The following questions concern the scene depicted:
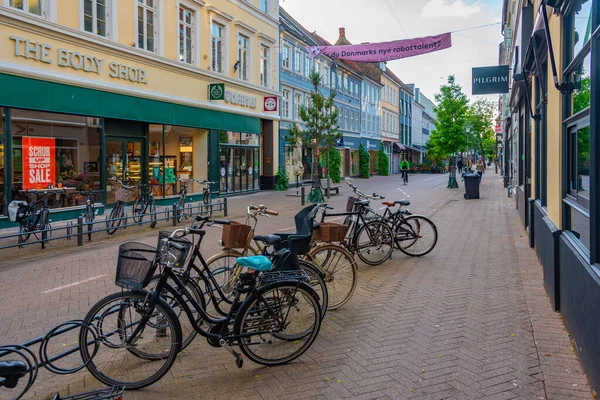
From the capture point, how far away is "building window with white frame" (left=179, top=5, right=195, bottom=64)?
18.9m

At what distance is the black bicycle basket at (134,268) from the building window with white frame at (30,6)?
1136 centimetres

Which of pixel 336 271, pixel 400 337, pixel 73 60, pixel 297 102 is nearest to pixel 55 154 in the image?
pixel 73 60

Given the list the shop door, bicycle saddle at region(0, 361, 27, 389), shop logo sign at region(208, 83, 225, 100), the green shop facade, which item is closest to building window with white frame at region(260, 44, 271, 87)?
the green shop facade

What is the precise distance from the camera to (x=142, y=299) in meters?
3.70

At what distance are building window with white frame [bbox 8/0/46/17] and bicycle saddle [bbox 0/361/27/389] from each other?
1212cm

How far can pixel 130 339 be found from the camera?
3820mm

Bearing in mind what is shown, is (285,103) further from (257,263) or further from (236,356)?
(236,356)

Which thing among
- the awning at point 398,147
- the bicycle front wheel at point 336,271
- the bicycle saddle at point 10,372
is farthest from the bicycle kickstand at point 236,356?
the awning at point 398,147

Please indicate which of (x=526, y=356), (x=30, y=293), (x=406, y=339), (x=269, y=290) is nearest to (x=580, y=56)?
(x=526, y=356)

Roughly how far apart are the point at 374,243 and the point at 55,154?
9762 millimetres

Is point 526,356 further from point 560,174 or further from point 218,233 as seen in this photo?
point 218,233

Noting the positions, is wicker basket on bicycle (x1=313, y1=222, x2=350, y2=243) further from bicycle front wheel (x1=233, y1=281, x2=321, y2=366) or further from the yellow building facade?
the yellow building facade

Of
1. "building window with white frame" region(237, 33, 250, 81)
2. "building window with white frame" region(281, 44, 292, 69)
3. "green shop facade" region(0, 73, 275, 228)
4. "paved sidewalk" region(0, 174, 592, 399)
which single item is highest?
"building window with white frame" region(281, 44, 292, 69)

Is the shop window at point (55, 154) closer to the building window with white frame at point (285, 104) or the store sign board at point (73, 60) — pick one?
the store sign board at point (73, 60)
